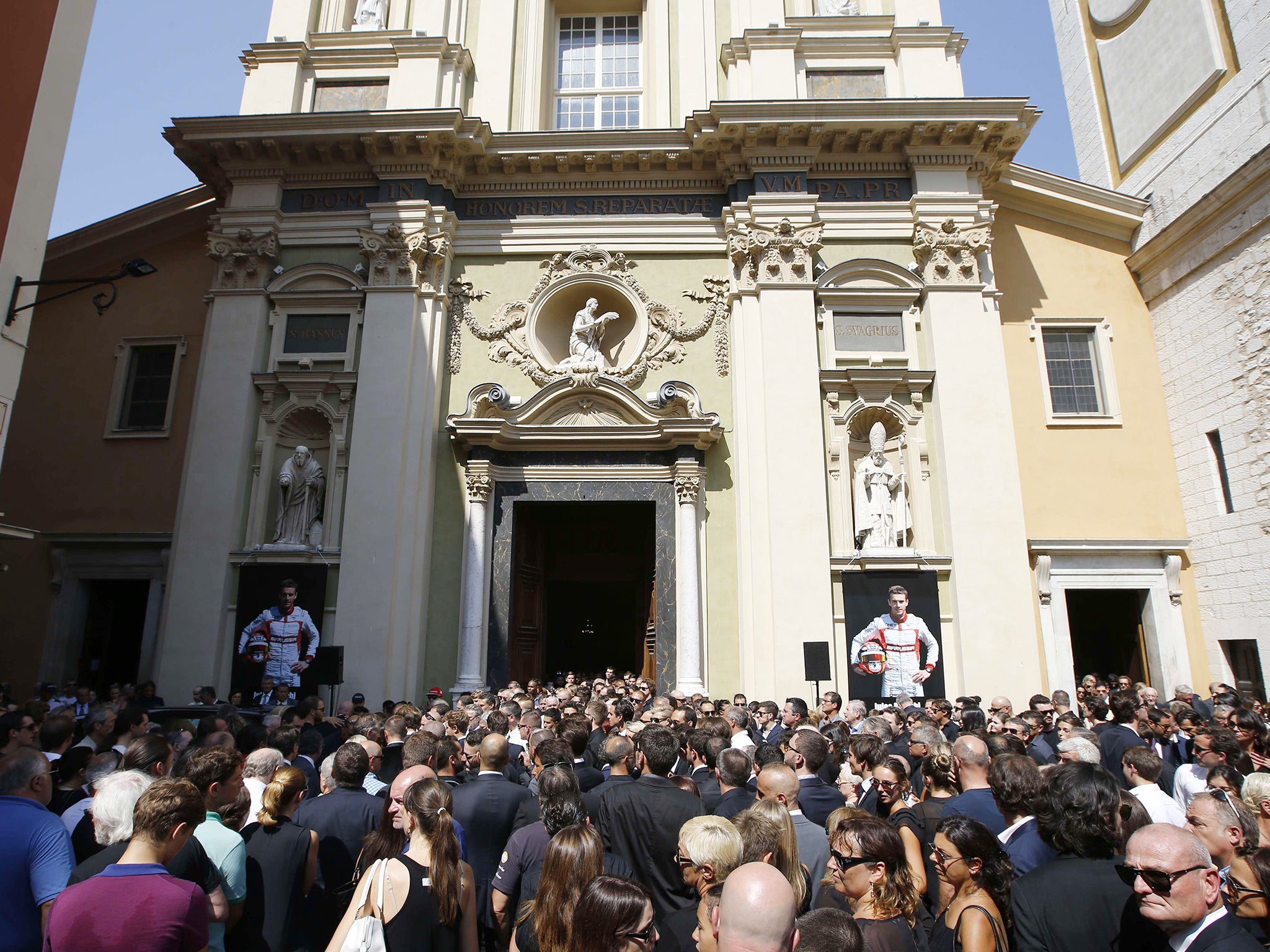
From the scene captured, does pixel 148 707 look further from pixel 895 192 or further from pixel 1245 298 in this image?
pixel 1245 298

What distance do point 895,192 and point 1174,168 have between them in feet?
17.7

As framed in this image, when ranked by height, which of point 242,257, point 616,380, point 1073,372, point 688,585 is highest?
point 242,257

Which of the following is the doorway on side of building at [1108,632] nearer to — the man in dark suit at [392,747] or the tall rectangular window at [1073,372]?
the tall rectangular window at [1073,372]

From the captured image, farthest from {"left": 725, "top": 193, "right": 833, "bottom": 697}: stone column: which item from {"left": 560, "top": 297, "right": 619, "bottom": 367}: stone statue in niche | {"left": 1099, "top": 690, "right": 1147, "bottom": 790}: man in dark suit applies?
{"left": 1099, "top": 690, "right": 1147, "bottom": 790}: man in dark suit

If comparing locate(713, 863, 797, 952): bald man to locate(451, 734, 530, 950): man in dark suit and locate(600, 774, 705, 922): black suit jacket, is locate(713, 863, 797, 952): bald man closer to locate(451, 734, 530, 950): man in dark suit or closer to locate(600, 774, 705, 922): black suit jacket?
locate(600, 774, 705, 922): black suit jacket

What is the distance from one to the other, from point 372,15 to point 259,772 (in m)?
17.0

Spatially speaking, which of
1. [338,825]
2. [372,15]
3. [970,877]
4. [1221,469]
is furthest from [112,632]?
[1221,469]

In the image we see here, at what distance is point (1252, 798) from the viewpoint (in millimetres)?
4062

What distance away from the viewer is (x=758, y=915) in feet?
7.73

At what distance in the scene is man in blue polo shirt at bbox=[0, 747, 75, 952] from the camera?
346 cm

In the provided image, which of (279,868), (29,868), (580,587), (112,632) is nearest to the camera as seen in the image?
(29,868)

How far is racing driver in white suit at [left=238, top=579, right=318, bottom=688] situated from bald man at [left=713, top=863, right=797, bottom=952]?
12582 millimetres

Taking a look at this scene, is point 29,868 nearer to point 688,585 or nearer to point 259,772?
point 259,772

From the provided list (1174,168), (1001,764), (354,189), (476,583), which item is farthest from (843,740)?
(1174,168)
